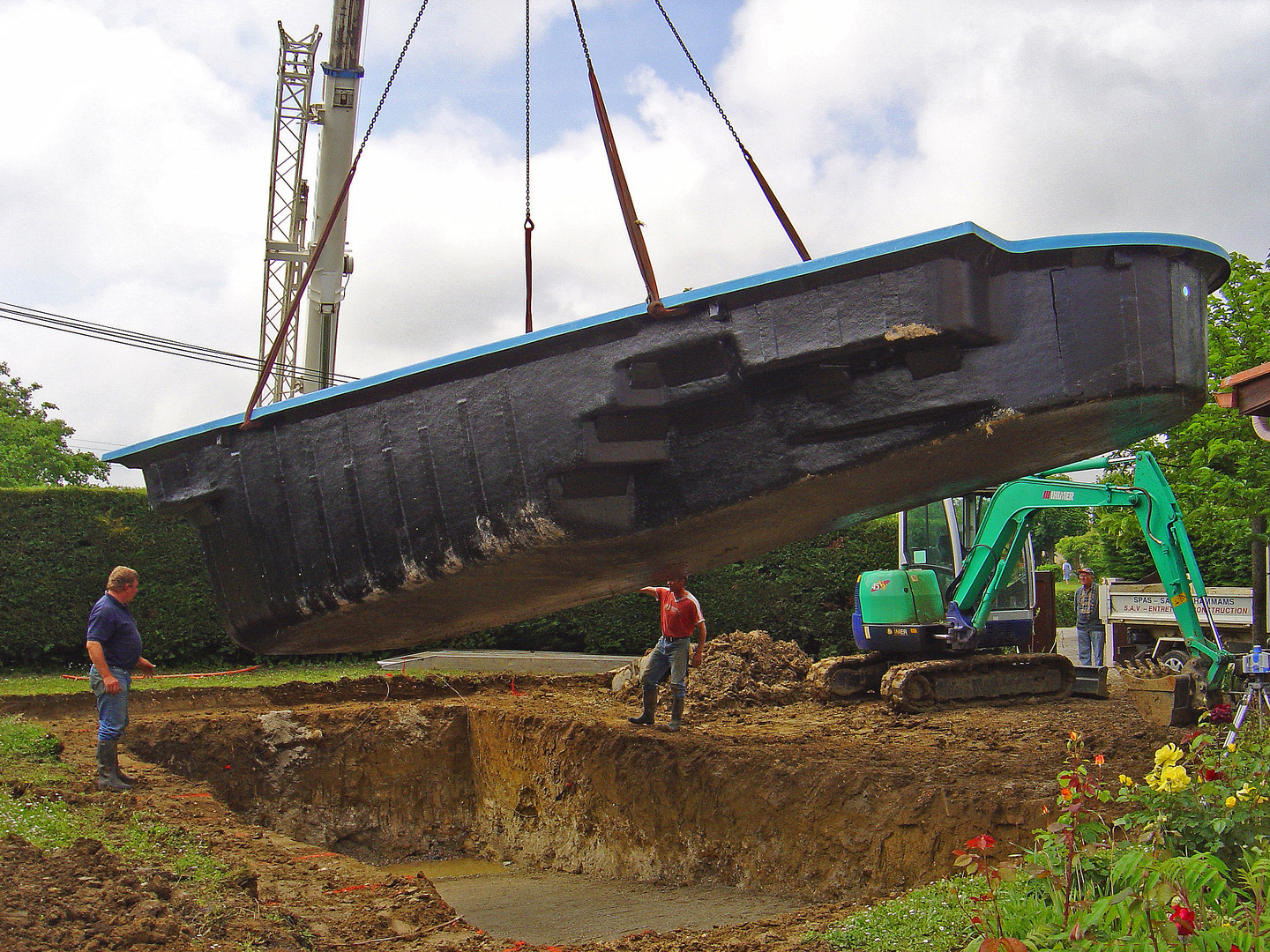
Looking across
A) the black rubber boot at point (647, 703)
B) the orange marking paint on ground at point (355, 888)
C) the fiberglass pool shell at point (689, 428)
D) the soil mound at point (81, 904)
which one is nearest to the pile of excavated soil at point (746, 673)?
the black rubber boot at point (647, 703)

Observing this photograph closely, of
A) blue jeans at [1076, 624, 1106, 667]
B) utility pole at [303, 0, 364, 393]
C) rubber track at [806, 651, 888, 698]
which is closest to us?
utility pole at [303, 0, 364, 393]

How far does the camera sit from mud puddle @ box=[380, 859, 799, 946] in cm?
674

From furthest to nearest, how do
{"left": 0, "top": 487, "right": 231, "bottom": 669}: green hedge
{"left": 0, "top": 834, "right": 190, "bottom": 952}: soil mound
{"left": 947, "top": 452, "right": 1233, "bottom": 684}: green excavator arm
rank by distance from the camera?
1. {"left": 0, "top": 487, "right": 231, "bottom": 669}: green hedge
2. {"left": 947, "top": 452, "right": 1233, "bottom": 684}: green excavator arm
3. {"left": 0, "top": 834, "right": 190, "bottom": 952}: soil mound

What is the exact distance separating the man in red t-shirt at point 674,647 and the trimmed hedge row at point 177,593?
270 centimetres

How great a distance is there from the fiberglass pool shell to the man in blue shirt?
27.4 inches

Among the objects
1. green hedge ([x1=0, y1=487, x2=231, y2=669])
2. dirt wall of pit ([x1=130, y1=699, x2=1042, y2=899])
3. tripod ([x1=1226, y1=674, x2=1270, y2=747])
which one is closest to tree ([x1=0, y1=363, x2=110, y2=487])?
green hedge ([x1=0, y1=487, x2=231, y2=669])

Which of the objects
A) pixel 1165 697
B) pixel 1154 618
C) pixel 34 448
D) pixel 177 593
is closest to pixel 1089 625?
pixel 1154 618

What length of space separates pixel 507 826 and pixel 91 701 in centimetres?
471

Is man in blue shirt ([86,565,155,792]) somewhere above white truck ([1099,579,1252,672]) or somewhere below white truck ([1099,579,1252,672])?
above

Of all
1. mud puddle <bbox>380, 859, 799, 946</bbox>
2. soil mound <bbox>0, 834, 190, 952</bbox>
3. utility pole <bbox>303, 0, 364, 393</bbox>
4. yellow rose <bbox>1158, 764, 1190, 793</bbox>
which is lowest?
mud puddle <bbox>380, 859, 799, 946</bbox>

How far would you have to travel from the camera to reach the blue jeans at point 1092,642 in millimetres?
14703

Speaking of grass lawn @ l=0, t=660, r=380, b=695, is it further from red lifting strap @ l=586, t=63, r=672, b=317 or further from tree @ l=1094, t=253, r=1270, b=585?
tree @ l=1094, t=253, r=1270, b=585

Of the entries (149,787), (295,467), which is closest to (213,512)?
(295,467)

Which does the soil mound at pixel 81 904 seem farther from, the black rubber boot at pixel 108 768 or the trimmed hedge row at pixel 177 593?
the trimmed hedge row at pixel 177 593
